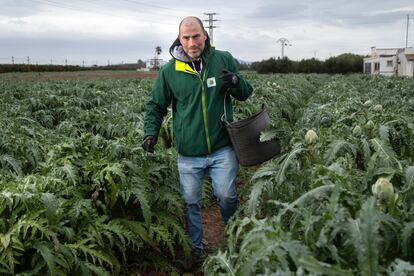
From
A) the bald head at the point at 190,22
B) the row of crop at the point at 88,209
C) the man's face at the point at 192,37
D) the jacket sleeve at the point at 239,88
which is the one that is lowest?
the row of crop at the point at 88,209

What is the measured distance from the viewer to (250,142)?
3.98 meters

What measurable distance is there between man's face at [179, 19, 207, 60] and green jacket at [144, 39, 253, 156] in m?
0.10

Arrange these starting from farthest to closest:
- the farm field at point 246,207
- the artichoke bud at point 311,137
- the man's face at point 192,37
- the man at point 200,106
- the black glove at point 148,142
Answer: the black glove at point 148,142, the man at point 200,106, the man's face at point 192,37, the artichoke bud at point 311,137, the farm field at point 246,207

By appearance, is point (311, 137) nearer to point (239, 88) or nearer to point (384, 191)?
point (384, 191)

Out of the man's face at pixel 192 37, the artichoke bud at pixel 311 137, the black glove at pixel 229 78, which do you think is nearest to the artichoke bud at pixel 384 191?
the artichoke bud at pixel 311 137

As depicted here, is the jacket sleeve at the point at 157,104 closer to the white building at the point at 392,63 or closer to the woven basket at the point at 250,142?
the woven basket at the point at 250,142

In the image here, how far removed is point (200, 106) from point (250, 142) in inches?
21.4

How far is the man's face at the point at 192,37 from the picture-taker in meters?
3.87

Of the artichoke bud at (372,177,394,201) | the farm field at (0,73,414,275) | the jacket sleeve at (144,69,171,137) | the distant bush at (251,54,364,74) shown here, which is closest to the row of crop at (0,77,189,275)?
the farm field at (0,73,414,275)

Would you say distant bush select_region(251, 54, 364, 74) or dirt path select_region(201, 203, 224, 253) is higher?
distant bush select_region(251, 54, 364, 74)

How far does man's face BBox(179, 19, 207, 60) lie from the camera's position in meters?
3.87

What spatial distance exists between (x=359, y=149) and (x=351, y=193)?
146 centimetres

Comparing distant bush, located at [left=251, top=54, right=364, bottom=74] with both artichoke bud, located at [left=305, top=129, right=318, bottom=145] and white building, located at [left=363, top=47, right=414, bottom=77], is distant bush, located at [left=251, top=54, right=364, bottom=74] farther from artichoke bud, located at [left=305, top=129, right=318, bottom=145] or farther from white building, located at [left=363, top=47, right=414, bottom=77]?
artichoke bud, located at [left=305, top=129, right=318, bottom=145]

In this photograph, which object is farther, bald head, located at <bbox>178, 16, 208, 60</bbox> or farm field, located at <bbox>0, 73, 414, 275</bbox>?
bald head, located at <bbox>178, 16, 208, 60</bbox>
